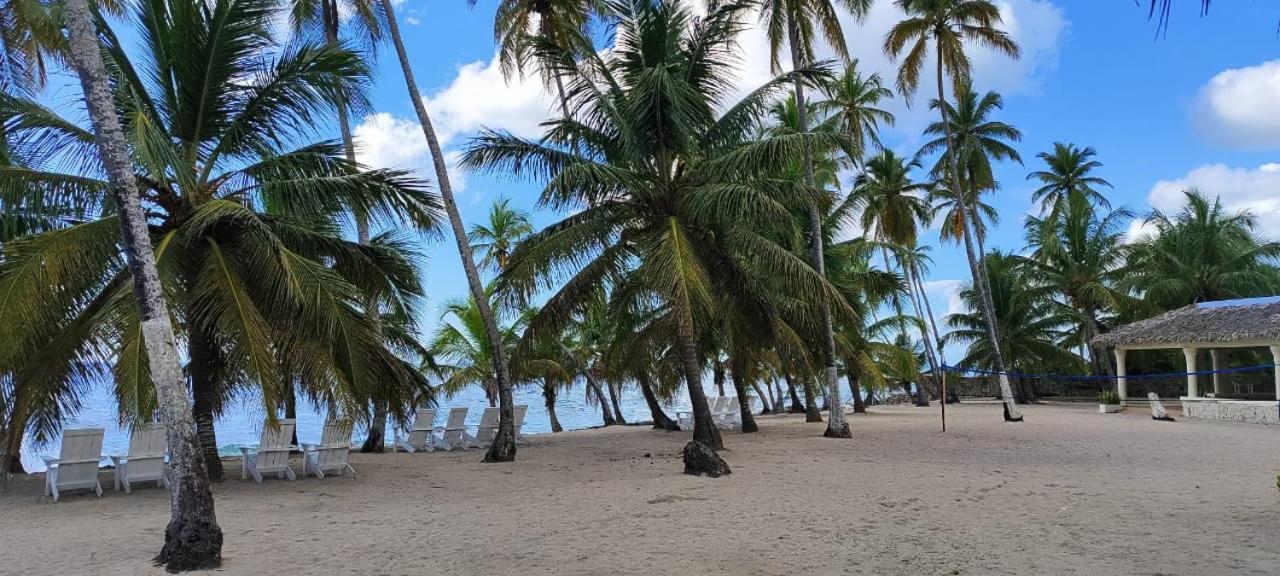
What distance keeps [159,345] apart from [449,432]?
10.2m

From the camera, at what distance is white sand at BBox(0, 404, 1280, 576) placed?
5.67 metres

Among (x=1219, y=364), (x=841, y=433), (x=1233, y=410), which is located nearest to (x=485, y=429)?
(x=841, y=433)

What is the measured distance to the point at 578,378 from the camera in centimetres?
2631

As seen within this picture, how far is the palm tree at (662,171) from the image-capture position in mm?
11992

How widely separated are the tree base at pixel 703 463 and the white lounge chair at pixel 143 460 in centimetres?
658

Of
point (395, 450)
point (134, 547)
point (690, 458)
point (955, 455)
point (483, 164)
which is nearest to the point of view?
point (134, 547)

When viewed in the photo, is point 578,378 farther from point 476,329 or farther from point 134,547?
point 134,547

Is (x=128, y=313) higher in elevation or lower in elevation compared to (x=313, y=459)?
higher

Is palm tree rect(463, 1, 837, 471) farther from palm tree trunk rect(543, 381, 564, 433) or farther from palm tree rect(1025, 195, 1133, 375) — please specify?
palm tree rect(1025, 195, 1133, 375)

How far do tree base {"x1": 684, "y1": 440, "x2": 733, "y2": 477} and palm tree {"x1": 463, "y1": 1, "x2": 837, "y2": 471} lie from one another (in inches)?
80.3

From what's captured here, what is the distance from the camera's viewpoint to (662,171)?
13023mm

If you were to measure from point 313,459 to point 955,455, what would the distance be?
9795mm

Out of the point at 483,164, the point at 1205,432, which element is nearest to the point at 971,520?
the point at 483,164

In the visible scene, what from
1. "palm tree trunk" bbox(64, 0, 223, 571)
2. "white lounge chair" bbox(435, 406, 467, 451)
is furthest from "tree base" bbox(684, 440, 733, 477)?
"white lounge chair" bbox(435, 406, 467, 451)
